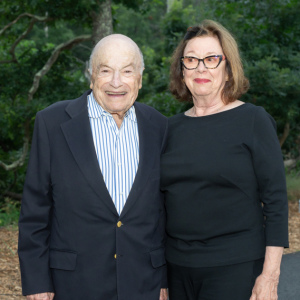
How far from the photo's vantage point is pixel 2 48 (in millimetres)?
10867

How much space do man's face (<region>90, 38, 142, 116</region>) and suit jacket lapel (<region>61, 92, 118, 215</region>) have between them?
17 centimetres

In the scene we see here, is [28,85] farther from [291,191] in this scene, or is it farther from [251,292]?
[251,292]

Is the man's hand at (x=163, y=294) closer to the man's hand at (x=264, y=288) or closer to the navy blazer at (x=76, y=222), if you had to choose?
the navy blazer at (x=76, y=222)

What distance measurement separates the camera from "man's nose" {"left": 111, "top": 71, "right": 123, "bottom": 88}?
2.96 m

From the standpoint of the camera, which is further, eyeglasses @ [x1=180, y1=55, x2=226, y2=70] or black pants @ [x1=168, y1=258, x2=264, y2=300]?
eyeglasses @ [x1=180, y1=55, x2=226, y2=70]

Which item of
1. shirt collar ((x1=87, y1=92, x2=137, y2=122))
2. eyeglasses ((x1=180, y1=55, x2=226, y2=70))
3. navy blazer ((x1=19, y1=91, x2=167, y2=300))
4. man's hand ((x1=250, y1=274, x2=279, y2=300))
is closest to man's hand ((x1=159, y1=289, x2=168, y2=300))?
navy blazer ((x1=19, y1=91, x2=167, y2=300))

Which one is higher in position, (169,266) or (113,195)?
(113,195)

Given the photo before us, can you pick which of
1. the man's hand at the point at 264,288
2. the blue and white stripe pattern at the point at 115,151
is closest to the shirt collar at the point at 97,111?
the blue and white stripe pattern at the point at 115,151

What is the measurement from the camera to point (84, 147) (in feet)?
9.37

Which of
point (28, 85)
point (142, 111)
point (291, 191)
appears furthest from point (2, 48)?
point (142, 111)

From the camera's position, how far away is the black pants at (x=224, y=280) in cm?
280

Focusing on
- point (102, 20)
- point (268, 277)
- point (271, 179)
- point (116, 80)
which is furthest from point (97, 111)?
point (102, 20)

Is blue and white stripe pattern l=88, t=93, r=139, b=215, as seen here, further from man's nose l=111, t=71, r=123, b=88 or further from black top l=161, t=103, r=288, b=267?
black top l=161, t=103, r=288, b=267

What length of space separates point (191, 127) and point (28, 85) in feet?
25.4
